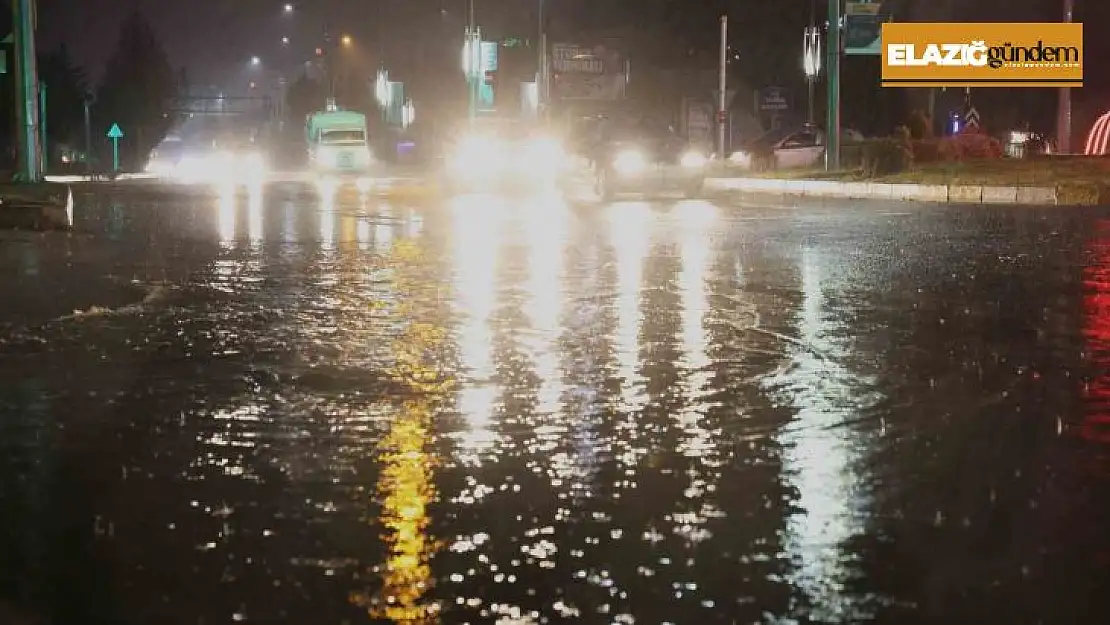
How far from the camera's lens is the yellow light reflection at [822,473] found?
210 inches

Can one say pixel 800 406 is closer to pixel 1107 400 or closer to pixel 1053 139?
pixel 1107 400

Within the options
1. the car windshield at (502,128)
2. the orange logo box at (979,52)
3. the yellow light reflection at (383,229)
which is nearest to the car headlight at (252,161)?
the car windshield at (502,128)

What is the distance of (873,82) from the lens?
6412 centimetres

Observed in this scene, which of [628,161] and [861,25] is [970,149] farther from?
[628,161]

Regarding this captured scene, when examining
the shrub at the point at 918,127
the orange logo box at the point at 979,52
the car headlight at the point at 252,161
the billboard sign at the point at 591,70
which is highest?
the billboard sign at the point at 591,70

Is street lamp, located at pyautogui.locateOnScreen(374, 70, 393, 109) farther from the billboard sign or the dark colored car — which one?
the dark colored car

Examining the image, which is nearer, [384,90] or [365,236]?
[365,236]

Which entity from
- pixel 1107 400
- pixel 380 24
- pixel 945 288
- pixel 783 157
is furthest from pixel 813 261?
pixel 380 24

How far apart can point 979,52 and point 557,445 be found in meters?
39.0

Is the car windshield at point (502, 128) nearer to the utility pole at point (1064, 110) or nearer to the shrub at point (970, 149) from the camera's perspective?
the shrub at point (970, 149)

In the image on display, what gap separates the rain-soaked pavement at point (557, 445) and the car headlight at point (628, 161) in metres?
17.2

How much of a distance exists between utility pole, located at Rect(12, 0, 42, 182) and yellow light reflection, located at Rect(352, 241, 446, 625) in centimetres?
1762

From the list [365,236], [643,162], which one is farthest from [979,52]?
[365,236]

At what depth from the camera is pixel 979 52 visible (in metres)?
44.1
